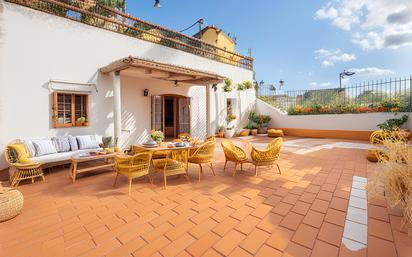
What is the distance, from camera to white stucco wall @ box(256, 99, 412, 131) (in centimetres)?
884

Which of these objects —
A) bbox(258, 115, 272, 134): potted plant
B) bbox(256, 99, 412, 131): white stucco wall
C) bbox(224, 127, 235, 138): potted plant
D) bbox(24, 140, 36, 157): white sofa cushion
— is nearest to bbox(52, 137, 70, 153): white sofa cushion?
bbox(24, 140, 36, 157): white sofa cushion

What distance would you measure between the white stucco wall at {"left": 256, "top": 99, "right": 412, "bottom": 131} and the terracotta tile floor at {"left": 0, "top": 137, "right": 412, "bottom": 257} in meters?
6.81

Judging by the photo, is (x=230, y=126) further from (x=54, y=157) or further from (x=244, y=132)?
(x=54, y=157)

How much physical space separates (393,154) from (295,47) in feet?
37.9

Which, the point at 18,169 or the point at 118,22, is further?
the point at 118,22

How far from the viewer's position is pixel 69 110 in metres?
5.71

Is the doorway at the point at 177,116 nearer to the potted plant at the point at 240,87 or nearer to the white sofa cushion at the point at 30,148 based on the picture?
the potted plant at the point at 240,87

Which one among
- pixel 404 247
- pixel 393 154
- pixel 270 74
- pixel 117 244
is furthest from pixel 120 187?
pixel 270 74

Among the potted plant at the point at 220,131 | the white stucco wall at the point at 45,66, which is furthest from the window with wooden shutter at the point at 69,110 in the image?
the potted plant at the point at 220,131

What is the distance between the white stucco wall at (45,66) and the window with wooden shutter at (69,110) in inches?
5.6

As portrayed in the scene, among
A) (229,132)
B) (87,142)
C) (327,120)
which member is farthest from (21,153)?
(327,120)

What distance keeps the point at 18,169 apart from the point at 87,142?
1629mm

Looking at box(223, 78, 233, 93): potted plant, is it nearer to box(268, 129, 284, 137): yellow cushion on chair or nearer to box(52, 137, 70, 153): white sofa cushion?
box(268, 129, 284, 137): yellow cushion on chair

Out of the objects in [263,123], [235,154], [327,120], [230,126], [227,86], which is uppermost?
[227,86]
